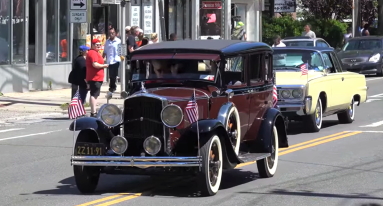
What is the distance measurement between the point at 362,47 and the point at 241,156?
23694mm

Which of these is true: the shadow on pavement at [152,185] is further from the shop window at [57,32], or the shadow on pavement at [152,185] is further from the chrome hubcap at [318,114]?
the shop window at [57,32]

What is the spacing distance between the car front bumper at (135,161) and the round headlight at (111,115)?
0.46 meters

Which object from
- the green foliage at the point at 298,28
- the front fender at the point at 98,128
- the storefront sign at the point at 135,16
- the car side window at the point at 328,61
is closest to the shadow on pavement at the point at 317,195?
the front fender at the point at 98,128

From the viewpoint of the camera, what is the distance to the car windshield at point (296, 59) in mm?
16734

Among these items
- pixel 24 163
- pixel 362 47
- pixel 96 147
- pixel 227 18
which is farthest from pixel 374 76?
pixel 96 147

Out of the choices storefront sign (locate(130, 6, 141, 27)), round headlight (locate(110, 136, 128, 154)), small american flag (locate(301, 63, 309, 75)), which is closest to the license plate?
round headlight (locate(110, 136, 128, 154))

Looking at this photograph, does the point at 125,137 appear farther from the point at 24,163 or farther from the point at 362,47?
the point at 362,47

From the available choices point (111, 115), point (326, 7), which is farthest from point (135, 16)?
point (326, 7)

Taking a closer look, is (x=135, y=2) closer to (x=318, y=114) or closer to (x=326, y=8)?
(x=318, y=114)

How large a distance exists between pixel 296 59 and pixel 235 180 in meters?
6.75

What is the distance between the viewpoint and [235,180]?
10.7m

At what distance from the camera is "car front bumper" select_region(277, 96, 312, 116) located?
15.2m

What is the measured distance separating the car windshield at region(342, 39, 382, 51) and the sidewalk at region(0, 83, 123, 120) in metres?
12.2

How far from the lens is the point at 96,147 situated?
909 centimetres
